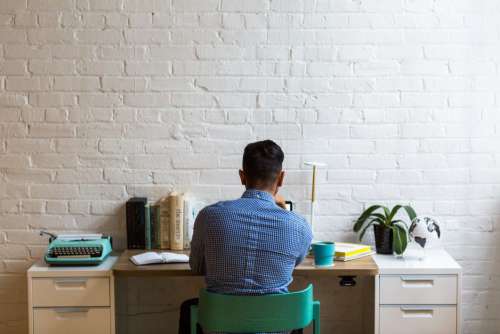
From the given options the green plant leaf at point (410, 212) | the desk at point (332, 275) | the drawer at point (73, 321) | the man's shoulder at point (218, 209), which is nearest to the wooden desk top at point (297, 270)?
the desk at point (332, 275)

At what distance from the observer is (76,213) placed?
11.9 ft

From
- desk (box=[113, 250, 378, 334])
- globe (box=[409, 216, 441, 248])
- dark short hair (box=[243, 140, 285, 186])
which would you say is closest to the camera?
dark short hair (box=[243, 140, 285, 186])

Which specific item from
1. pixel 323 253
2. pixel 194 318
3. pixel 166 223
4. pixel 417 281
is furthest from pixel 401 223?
pixel 194 318

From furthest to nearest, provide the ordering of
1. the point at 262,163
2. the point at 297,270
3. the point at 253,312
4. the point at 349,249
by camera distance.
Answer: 1. the point at 349,249
2. the point at 297,270
3. the point at 262,163
4. the point at 253,312

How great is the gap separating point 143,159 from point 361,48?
1.28 m

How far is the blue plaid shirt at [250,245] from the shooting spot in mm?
2451

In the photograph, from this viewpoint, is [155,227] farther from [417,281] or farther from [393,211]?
[417,281]

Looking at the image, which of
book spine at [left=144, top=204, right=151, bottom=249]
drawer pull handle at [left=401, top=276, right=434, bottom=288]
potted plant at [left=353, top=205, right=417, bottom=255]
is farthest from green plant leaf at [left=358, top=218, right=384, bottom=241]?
book spine at [left=144, top=204, right=151, bottom=249]

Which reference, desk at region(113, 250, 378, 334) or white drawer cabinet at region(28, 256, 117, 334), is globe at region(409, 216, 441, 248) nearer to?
desk at region(113, 250, 378, 334)

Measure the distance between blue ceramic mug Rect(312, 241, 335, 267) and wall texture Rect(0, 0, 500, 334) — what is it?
0.55 m

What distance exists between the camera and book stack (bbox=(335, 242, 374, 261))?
3230 mm

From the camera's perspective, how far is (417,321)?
10.5 ft

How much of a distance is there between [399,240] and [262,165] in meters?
1.08

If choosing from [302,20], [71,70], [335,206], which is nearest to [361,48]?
[302,20]
